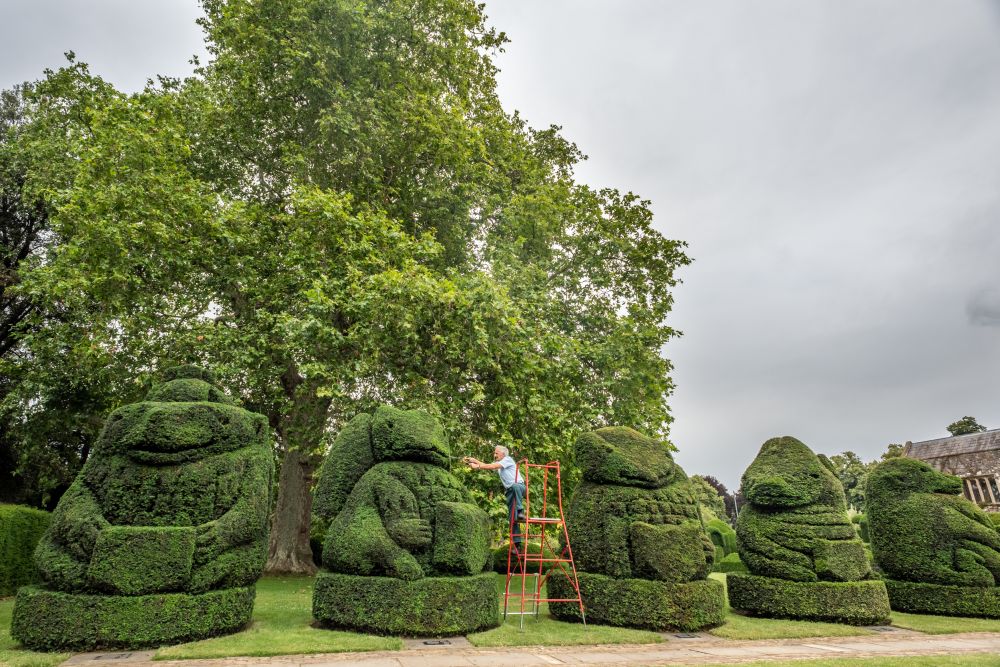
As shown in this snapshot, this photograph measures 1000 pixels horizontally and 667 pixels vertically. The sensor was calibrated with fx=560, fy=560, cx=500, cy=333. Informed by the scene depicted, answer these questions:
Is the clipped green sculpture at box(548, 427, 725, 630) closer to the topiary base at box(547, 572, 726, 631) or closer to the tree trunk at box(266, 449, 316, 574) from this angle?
the topiary base at box(547, 572, 726, 631)

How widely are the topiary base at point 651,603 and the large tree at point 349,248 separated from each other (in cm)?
411

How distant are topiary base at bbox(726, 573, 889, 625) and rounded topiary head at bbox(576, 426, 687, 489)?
2719 millimetres

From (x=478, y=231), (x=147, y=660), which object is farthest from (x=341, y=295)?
(x=147, y=660)

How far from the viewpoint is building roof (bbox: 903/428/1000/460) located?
39031mm

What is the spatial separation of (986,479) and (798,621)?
129ft

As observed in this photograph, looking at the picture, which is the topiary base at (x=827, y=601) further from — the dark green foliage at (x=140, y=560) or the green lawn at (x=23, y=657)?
the green lawn at (x=23, y=657)

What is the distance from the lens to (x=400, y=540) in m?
8.30

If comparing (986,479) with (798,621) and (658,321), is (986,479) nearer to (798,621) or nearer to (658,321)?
(658,321)

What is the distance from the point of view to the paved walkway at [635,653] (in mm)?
6711

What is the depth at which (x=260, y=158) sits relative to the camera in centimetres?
1777

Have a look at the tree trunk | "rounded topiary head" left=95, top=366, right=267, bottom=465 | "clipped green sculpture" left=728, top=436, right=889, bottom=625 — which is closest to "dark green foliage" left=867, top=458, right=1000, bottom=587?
"clipped green sculpture" left=728, top=436, right=889, bottom=625

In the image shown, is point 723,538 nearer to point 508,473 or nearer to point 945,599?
point 945,599

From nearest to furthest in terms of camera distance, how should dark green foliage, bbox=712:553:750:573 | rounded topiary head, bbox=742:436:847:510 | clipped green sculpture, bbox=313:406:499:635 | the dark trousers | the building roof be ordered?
clipped green sculpture, bbox=313:406:499:635, the dark trousers, rounded topiary head, bbox=742:436:847:510, dark green foliage, bbox=712:553:750:573, the building roof

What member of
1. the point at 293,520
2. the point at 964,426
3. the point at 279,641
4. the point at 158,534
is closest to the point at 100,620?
the point at 158,534
